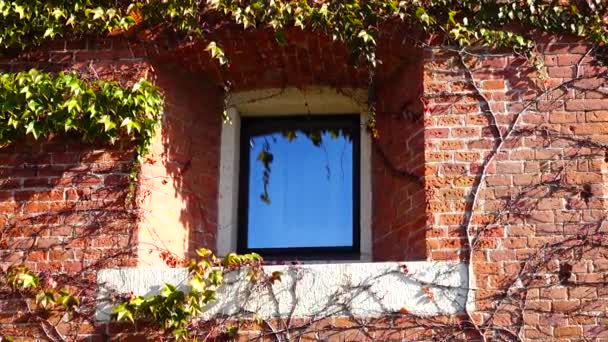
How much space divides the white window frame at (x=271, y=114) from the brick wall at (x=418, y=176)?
82 mm

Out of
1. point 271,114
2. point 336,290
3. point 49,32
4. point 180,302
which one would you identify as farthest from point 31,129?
point 336,290

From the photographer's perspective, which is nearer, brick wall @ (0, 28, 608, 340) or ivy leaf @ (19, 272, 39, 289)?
brick wall @ (0, 28, 608, 340)

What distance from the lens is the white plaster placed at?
250 inches

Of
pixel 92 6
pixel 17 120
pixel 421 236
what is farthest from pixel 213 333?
pixel 92 6

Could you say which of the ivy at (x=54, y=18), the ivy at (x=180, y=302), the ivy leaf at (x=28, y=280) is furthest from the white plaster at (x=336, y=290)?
the ivy at (x=54, y=18)

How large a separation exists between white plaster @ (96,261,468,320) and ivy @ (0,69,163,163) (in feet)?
3.07

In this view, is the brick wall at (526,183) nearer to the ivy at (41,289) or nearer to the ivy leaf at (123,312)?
the ivy leaf at (123,312)

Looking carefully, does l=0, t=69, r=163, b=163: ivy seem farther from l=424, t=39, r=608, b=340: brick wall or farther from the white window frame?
l=424, t=39, r=608, b=340: brick wall

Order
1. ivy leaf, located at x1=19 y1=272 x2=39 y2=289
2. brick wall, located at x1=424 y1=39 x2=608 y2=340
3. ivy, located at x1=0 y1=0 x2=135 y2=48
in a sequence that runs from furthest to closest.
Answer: ivy, located at x1=0 y1=0 x2=135 y2=48
ivy leaf, located at x1=19 y1=272 x2=39 y2=289
brick wall, located at x1=424 y1=39 x2=608 y2=340

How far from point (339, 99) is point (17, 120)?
7.10 ft

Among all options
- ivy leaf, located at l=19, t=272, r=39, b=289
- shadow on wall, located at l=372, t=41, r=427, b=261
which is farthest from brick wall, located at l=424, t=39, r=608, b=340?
ivy leaf, located at l=19, t=272, r=39, b=289

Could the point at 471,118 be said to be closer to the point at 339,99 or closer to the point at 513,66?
the point at 513,66

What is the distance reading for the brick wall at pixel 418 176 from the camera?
6.38m

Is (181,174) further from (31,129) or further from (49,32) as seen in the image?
(49,32)
